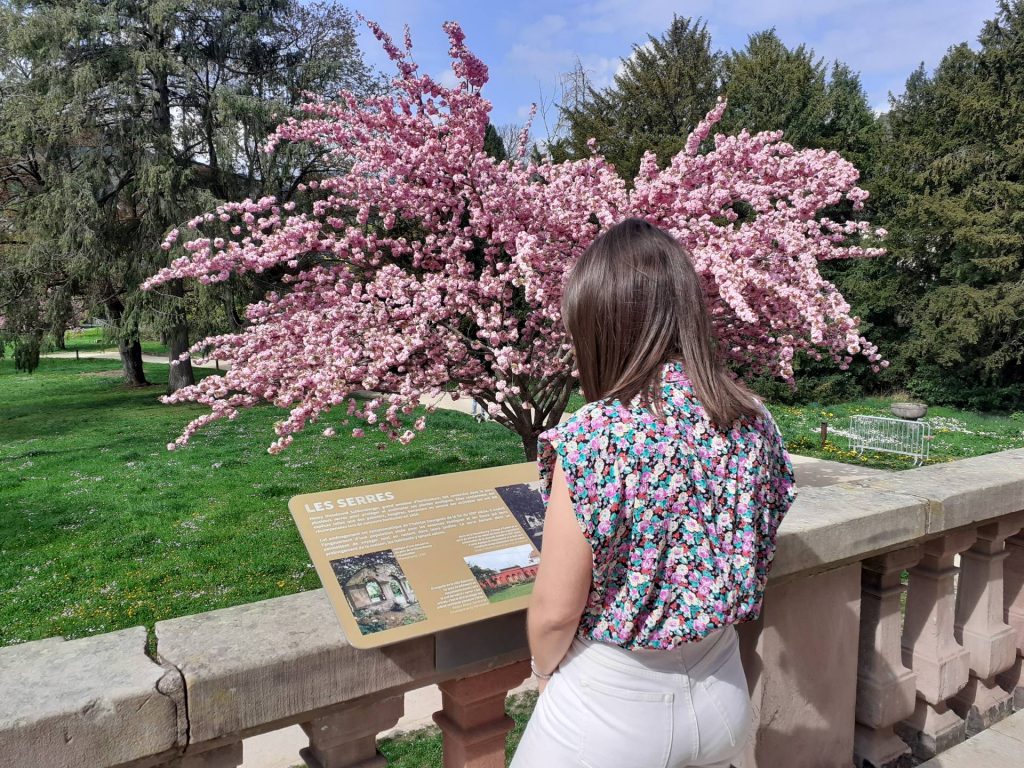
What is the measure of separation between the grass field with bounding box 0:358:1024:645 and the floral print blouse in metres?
6.22

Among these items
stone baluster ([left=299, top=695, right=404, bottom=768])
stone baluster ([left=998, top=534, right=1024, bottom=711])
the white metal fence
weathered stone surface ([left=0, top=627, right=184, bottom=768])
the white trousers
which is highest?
weathered stone surface ([left=0, top=627, right=184, bottom=768])

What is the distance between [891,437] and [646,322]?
15680 millimetres

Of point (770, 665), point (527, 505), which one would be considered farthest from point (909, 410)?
point (527, 505)

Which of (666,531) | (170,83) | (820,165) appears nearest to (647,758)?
(666,531)

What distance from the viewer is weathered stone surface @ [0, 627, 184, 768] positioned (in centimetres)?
116

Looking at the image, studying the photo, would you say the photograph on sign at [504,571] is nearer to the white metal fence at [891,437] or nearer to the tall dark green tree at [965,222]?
the white metal fence at [891,437]

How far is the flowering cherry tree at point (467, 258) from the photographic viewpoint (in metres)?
6.30

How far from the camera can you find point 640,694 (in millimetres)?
1384

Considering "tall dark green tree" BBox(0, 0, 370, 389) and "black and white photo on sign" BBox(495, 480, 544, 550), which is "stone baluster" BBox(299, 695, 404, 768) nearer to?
"black and white photo on sign" BBox(495, 480, 544, 550)

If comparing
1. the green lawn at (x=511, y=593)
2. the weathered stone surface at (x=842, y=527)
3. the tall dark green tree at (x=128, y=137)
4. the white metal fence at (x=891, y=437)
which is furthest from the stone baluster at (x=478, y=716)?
the tall dark green tree at (x=128, y=137)

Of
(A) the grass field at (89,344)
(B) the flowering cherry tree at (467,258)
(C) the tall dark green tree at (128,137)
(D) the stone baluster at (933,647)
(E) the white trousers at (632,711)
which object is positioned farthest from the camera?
(A) the grass field at (89,344)

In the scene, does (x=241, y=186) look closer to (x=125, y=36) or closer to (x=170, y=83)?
(x=170, y=83)

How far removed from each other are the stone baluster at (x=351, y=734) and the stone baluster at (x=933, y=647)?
1.89m

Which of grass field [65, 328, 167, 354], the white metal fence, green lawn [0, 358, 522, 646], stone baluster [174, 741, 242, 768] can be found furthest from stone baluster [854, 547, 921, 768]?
grass field [65, 328, 167, 354]
